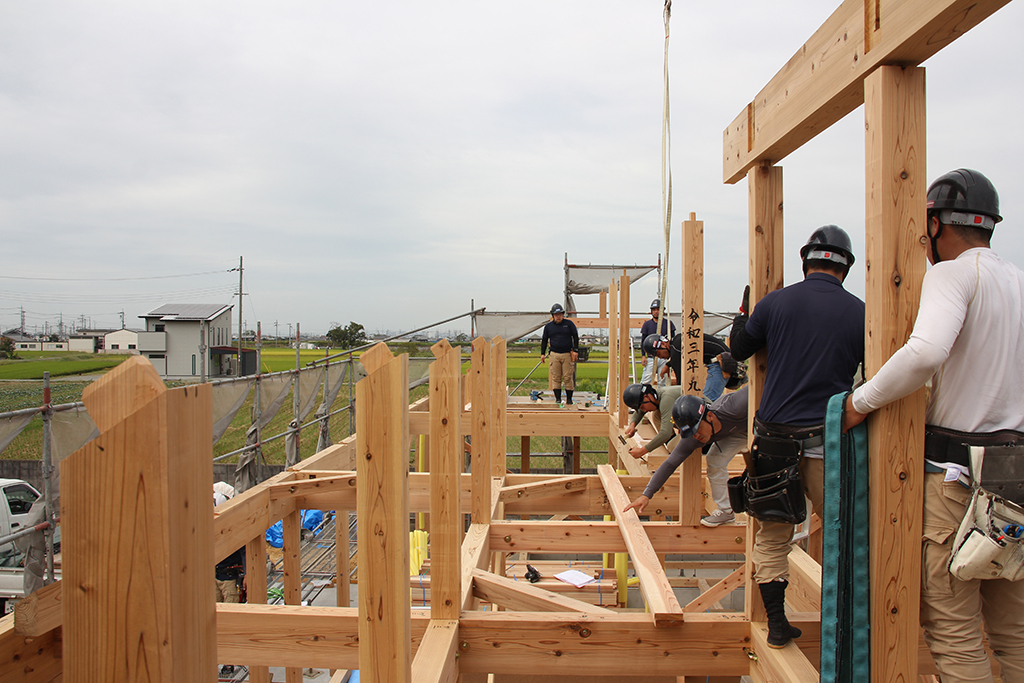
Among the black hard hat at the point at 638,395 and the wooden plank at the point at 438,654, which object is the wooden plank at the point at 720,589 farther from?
the wooden plank at the point at 438,654

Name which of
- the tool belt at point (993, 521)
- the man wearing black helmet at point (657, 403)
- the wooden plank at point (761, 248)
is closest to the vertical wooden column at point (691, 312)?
the man wearing black helmet at point (657, 403)

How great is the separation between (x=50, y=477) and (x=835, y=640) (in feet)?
19.3

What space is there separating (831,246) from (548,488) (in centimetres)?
289

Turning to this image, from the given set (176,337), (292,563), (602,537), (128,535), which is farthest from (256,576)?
(176,337)

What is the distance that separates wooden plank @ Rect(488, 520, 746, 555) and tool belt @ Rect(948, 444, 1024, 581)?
6.50 ft

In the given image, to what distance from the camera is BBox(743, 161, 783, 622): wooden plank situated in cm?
240


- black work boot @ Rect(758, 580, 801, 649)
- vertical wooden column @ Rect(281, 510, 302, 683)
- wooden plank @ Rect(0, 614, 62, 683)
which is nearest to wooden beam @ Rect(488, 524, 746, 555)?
black work boot @ Rect(758, 580, 801, 649)

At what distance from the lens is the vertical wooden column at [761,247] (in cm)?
240

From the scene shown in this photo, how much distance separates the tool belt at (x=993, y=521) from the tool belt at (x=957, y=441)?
0.02 meters

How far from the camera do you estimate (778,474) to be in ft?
7.21

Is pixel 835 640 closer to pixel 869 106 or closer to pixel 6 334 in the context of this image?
pixel 869 106

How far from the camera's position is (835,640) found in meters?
1.76

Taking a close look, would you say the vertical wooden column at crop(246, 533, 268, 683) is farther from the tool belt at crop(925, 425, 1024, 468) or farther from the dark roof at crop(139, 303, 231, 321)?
the dark roof at crop(139, 303, 231, 321)

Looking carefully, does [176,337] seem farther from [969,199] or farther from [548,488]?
[969,199]
